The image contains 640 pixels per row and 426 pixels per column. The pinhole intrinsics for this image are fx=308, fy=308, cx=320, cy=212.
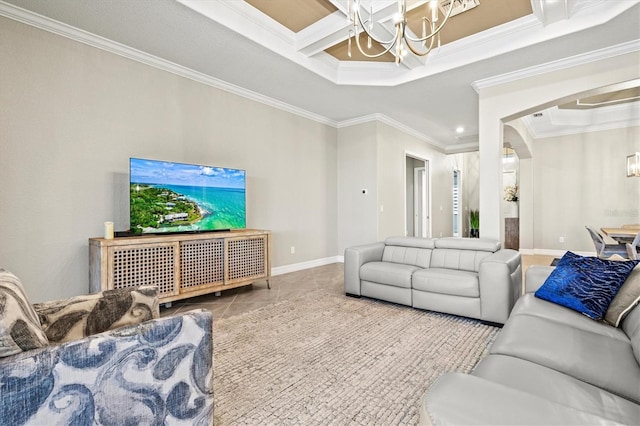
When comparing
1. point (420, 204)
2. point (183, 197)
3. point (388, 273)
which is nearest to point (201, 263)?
point (183, 197)

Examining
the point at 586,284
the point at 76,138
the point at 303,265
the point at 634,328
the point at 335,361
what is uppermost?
the point at 76,138

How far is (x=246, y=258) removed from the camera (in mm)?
3885

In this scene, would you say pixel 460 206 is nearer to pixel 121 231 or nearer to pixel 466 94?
pixel 466 94

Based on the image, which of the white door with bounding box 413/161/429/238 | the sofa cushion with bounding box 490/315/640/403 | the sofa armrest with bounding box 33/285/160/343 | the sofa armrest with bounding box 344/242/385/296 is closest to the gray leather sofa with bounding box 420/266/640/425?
the sofa cushion with bounding box 490/315/640/403

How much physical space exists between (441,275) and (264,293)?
2151 millimetres

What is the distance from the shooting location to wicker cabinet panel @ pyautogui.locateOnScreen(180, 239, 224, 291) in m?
3.32

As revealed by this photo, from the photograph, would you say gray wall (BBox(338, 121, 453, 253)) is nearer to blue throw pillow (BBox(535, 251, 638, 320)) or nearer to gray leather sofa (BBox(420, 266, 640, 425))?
blue throw pillow (BBox(535, 251, 638, 320))

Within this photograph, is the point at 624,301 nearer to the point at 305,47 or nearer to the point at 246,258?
the point at 246,258

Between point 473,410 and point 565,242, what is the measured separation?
7870 millimetres

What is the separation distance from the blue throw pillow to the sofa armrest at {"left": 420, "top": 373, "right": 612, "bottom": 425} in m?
1.41

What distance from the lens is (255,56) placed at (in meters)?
3.54

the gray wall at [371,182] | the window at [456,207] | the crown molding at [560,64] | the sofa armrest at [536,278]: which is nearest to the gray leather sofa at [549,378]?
the sofa armrest at [536,278]

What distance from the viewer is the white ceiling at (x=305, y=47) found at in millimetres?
2816

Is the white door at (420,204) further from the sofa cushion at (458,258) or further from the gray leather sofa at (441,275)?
the sofa cushion at (458,258)
